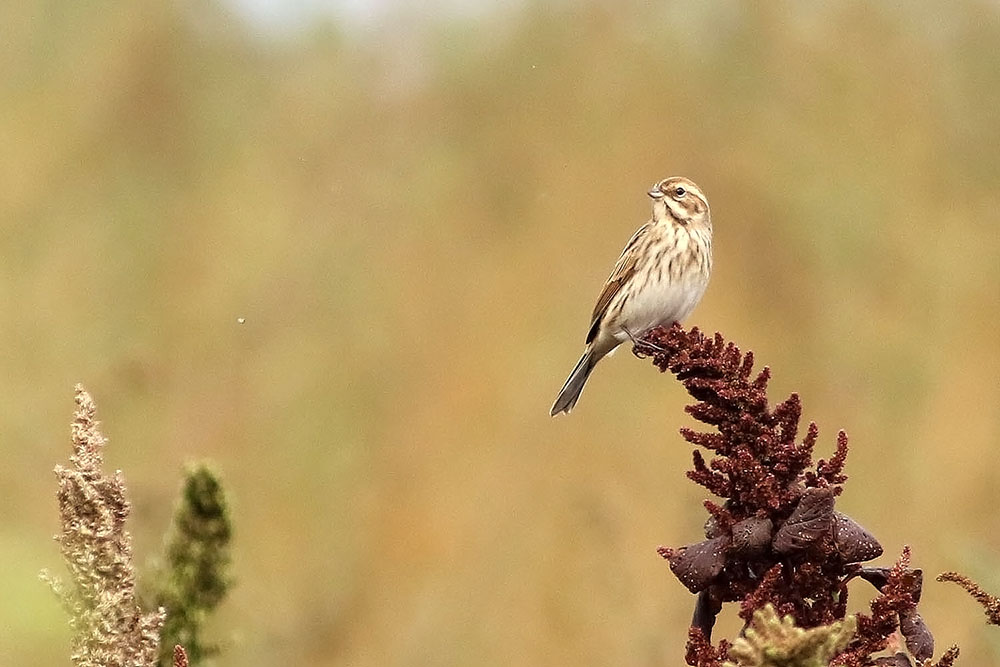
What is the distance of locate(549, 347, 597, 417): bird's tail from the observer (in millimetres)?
4863

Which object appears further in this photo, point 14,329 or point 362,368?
point 362,368

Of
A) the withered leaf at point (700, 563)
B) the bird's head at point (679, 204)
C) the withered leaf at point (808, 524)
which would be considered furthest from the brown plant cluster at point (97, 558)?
the bird's head at point (679, 204)

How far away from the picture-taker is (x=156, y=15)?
870 cm

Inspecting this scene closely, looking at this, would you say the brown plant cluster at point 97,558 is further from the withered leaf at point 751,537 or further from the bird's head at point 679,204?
the bird's head at point 679,204

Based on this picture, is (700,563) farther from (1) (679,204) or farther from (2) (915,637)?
(1) (679,204)

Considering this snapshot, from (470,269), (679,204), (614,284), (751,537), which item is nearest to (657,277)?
(614,284)

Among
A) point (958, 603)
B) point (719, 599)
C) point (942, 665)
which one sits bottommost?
point (942, 665)

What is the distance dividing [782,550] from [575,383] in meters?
3.64

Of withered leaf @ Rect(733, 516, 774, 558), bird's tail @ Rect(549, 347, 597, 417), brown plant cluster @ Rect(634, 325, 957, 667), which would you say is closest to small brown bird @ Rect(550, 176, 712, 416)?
bird's tail @ Rect(549, 347, 597, 417)

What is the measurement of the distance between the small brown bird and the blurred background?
4.35ft

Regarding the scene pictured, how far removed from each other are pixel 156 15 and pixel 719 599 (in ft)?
26.3

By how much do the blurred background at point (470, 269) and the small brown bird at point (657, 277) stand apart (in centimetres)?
133

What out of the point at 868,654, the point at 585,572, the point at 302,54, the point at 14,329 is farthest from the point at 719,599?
the point at 302,54

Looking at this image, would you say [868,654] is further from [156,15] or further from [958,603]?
[156,15]
